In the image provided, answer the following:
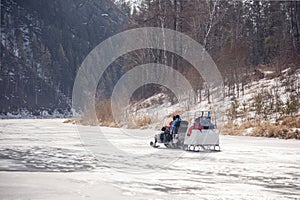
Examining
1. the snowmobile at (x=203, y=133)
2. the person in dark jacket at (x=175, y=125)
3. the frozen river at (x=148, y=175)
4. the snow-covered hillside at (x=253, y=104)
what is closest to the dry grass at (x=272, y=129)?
the snow-covered hillside at (x=253, y=104)

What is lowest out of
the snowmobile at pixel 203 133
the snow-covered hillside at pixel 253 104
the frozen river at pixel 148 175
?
the frozen river at pixel 148 175

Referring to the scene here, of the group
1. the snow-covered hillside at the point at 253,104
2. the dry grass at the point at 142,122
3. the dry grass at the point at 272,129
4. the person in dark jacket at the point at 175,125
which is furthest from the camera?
the dry grass at the point at 142,122

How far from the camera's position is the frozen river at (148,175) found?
6.34 meters

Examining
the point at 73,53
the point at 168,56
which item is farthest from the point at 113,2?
the point at 168,56

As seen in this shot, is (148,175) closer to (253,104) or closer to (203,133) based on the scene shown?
(203,133)

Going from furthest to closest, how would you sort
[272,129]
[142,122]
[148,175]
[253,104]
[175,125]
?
[142,122] < [253,104] < [272,129] < [175,125] < [148,175]

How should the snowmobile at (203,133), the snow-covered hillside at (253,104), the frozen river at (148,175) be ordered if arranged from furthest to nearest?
the snow-covered hillside at (253,104)
the snowmobile at (203,133)
the frozen river at (148,175)

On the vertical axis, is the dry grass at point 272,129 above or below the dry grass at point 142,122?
below

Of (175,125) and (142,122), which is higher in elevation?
(142,122)

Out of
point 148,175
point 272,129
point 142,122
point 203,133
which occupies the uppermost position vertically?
point 142,122

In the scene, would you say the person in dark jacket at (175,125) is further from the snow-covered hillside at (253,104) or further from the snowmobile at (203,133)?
the snow-covered hillside at (253,104)

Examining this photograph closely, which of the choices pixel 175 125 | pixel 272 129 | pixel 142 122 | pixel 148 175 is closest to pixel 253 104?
pixel 272 129

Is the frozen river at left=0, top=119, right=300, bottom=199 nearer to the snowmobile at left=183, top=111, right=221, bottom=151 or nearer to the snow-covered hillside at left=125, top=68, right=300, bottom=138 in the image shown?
the snowmobile at left=183, top=111, right=221, bottom=151

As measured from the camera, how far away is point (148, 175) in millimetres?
8172
